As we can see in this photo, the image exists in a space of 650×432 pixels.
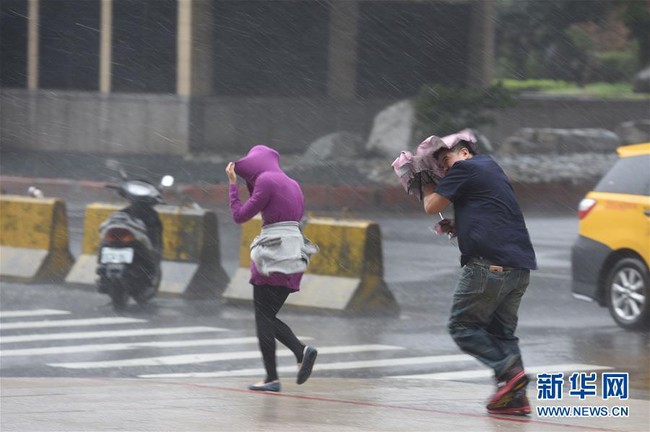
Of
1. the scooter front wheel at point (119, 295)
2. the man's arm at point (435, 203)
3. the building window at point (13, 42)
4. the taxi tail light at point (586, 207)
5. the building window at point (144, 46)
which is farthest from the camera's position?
the building window at point (13, 42)

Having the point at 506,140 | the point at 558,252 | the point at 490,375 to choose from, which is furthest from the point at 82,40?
the point at 490,375

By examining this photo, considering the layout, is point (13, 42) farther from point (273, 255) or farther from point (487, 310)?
point (487, 310)

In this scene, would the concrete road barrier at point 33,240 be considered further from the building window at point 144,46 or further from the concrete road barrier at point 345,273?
the building window at point 144,46

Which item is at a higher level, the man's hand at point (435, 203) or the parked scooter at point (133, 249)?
the man's hand at point (435, 203)

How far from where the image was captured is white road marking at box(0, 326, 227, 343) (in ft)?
41.7

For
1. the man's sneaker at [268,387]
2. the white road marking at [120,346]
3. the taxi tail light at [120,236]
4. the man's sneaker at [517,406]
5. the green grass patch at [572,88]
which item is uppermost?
the green grass patch at [572,88]

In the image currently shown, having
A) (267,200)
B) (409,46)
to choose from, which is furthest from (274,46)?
(267,200)

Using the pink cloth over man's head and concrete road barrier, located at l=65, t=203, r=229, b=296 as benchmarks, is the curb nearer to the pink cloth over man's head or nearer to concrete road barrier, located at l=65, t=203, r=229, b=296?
concrete road barrier, located at l=65, t=203, r=229, b=296

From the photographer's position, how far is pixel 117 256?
14.4m

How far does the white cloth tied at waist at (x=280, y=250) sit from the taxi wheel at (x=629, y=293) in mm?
4643

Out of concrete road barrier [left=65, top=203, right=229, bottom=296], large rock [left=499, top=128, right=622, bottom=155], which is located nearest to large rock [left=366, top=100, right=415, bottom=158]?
large rock [left=499, top=128, right=622, bottom=155]

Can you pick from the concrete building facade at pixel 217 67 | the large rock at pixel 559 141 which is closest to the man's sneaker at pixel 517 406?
the concrete building facade at pixel 217 67

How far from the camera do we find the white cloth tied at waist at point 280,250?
9414 mm

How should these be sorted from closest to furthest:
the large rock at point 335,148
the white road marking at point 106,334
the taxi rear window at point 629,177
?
1. the white road marking at point 106,334
2. the taxi rear window at point 629,177
3. the large rock at point 335,148
